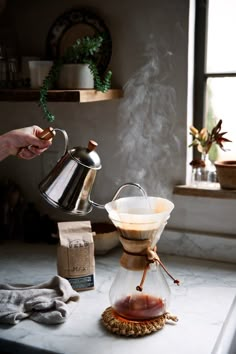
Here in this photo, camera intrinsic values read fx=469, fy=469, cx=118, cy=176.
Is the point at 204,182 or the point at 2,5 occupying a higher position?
the point at 2,5

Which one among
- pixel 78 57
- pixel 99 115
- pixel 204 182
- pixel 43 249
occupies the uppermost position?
pixel 78 57

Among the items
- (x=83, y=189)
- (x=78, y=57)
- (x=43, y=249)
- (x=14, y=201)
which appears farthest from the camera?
(x=14, y=201)

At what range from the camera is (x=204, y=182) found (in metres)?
1.68

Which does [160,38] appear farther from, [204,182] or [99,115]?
[204,182]

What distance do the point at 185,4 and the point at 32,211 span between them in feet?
3.07

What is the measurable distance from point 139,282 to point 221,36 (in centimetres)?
93

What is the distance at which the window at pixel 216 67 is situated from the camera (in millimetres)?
1619

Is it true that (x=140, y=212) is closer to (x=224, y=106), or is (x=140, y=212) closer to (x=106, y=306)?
(x=106, y=306)

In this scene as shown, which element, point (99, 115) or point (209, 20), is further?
point (99, 115)

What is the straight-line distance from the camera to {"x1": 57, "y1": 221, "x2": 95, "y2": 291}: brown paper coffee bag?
54.6 inches

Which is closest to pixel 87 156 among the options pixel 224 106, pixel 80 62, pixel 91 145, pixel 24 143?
pixel 91 145

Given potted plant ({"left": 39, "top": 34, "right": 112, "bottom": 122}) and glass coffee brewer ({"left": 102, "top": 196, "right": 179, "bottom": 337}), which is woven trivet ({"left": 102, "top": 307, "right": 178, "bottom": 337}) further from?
potted plant ({"left": 39, "top": 34, "right": 112, "bottom": 122})

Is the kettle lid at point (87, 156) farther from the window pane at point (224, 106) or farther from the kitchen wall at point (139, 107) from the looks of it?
the window pane at point (224, 106)

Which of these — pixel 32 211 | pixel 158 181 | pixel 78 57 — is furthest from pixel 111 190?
pixel 78 57
